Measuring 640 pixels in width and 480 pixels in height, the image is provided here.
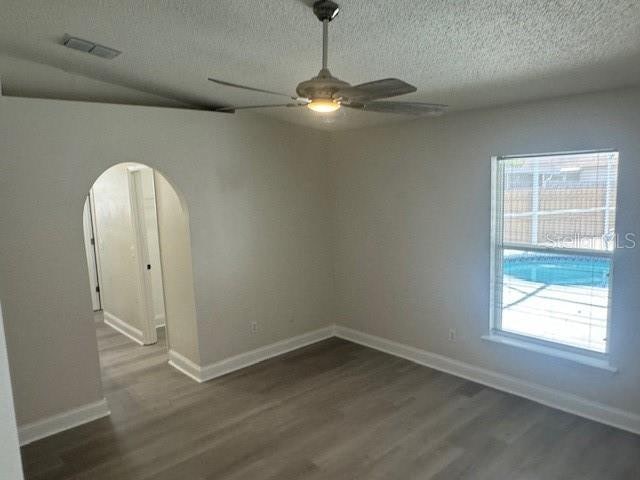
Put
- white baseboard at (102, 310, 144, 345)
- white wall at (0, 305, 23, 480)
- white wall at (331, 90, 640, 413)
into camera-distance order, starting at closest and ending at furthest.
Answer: white wall at (0, 305, 23, 480), white wall at (331, 90, 640, 413), white baseboard at (102, 310, 144, 345)

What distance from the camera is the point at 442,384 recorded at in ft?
13.4

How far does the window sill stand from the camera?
3.35 meters

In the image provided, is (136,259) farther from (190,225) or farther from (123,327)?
(190,225)

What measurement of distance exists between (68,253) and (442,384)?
133 inches

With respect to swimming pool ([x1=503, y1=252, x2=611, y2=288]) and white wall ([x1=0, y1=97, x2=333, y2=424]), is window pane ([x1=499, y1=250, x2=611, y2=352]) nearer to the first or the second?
swimming pool ([x1=503, y1=252, x2=611, y2=288])

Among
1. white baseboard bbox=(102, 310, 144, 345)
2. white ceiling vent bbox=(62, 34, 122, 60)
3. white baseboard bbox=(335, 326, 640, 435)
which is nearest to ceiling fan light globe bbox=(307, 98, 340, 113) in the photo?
white ceiling vent bbox=(62, 34, 122, 60)

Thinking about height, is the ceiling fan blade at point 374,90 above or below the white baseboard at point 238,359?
above

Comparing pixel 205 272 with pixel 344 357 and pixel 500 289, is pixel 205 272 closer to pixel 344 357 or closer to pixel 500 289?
pixel 344 357

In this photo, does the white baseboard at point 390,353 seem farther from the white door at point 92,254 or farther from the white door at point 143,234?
the white door at point 92,254

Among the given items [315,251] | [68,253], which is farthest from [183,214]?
[315,251]

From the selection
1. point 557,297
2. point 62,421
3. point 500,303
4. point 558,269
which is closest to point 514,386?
point 500,303

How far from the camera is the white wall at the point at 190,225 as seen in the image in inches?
129

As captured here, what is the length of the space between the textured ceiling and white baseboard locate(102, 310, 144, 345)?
298cm

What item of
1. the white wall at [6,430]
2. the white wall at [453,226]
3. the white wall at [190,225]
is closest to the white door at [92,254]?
the white wall at [190,225]
